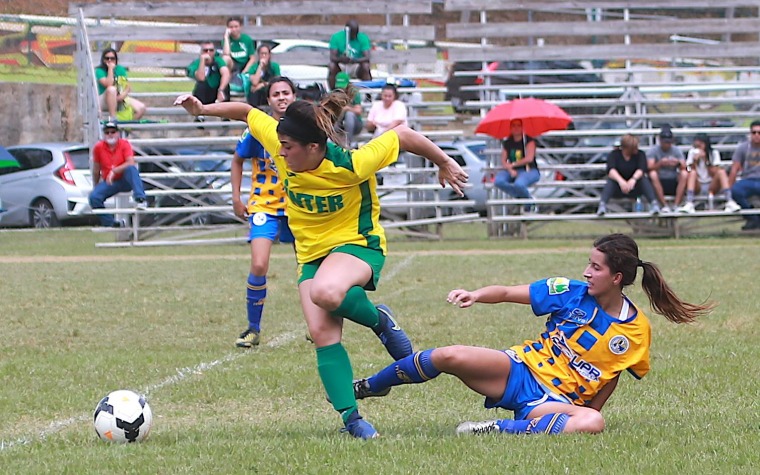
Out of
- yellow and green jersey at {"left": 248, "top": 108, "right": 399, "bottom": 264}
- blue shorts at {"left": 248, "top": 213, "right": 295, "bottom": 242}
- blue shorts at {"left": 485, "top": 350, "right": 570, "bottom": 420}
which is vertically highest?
yellow and green jersey at {"left": 248, "top": 108, "right": 399, "bottom": 264}

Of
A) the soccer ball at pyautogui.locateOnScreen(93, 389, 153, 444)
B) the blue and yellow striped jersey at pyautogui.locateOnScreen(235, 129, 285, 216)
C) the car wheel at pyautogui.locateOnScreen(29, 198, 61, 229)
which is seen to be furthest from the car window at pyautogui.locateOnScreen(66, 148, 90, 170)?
the soccer ball at pyautogui.locateOnScreen(93, 389, 153, 444)

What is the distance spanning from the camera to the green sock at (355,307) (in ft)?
18.2

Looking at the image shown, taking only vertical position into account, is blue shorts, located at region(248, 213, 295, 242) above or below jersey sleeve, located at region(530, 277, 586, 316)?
below

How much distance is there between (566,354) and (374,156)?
50.1 inches

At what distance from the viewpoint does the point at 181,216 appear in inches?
847

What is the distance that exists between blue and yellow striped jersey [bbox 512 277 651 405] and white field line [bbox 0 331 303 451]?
232cm

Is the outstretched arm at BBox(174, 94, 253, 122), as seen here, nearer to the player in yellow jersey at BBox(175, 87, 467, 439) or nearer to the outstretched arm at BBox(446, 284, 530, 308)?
the player in yellow jersey at BBox(175, 87, 467, 439)

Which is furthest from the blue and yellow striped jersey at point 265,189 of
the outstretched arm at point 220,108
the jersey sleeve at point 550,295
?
the jersey sleeve at point 550,295

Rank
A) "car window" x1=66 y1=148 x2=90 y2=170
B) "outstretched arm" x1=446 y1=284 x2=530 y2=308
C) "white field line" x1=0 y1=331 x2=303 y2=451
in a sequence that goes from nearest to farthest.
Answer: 1. "outstretched arm" x1=446 y1=284 x2=530 y2=308
2. "white field line" x1=0 y1=331 x2=303 y2=451
3. "car window" x1=66 y1=148 x2=90 y2=170

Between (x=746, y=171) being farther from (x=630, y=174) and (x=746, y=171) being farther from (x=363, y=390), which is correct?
(x=363, y=390)

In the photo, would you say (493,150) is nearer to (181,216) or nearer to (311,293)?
(181,216)

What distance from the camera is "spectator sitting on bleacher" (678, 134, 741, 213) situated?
1884cm

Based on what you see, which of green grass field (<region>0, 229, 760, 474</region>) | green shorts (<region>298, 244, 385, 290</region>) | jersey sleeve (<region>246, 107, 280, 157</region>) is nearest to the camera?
green grass field (<region>0, 229, 760, 474</region>)

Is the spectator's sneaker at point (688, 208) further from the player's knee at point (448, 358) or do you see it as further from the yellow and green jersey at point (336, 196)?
the player's knee at point (448, 358)
